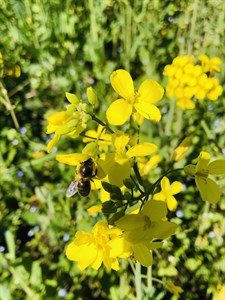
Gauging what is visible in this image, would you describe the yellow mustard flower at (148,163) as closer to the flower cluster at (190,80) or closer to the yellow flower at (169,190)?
the yellow flower at (169,190)

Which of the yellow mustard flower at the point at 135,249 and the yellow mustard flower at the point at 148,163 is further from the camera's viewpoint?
the yellow mustard flower at the point at 148,163

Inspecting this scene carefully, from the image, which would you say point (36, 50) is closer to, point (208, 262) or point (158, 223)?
point (208, 262)

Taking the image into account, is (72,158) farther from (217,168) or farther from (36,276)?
(36,276)

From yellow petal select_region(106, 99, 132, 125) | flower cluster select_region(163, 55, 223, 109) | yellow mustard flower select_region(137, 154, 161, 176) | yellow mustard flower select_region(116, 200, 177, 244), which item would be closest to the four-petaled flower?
yellow mustard flower select_region(116, 200, 177, 244)

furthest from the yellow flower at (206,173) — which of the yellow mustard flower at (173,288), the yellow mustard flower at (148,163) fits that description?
the yellow mustard flower at (173,288)

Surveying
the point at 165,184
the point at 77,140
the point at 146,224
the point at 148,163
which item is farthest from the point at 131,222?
the point at 77,140

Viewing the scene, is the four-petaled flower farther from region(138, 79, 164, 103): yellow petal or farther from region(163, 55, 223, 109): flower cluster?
region(163, 55, 223, 109): flower cluster
